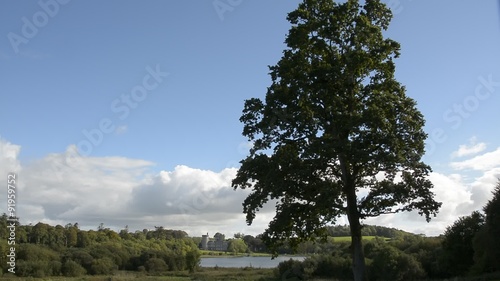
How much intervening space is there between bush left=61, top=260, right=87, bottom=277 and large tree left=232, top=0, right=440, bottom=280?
54894mm

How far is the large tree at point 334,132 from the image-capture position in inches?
639

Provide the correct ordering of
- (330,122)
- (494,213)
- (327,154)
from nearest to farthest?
1. (327,154)
2. (330,122)
3. (494,213)

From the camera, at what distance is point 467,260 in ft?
106

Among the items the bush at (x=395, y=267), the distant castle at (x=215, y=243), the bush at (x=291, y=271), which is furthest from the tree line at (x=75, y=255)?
the distant castle at (x=215, y=243)

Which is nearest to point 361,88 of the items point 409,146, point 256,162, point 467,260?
point 409,146

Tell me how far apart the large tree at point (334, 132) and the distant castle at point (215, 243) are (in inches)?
6140

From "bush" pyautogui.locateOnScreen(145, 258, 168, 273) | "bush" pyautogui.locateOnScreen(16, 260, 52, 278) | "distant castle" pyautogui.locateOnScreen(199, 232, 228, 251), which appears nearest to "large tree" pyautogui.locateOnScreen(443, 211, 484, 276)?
"bush" pyautogui.locateOnScreen(16, 260, 52, 278)

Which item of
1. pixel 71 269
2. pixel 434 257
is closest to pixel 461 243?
pixel 434 257

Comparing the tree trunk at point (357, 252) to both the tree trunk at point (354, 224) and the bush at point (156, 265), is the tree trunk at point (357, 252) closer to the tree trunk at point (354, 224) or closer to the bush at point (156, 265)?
the tree trunk at point (354, 224)

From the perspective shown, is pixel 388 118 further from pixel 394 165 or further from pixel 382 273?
pixel 382 273

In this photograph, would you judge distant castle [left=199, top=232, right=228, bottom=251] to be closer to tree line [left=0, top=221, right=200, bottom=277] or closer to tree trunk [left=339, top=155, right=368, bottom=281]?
tree line [left=0, top=221, right=200, bottom=277]

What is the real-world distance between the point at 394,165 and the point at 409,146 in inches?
37.3

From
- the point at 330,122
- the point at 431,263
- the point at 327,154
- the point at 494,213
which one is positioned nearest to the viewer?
the point at 327,154

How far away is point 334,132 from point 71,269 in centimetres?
5889
